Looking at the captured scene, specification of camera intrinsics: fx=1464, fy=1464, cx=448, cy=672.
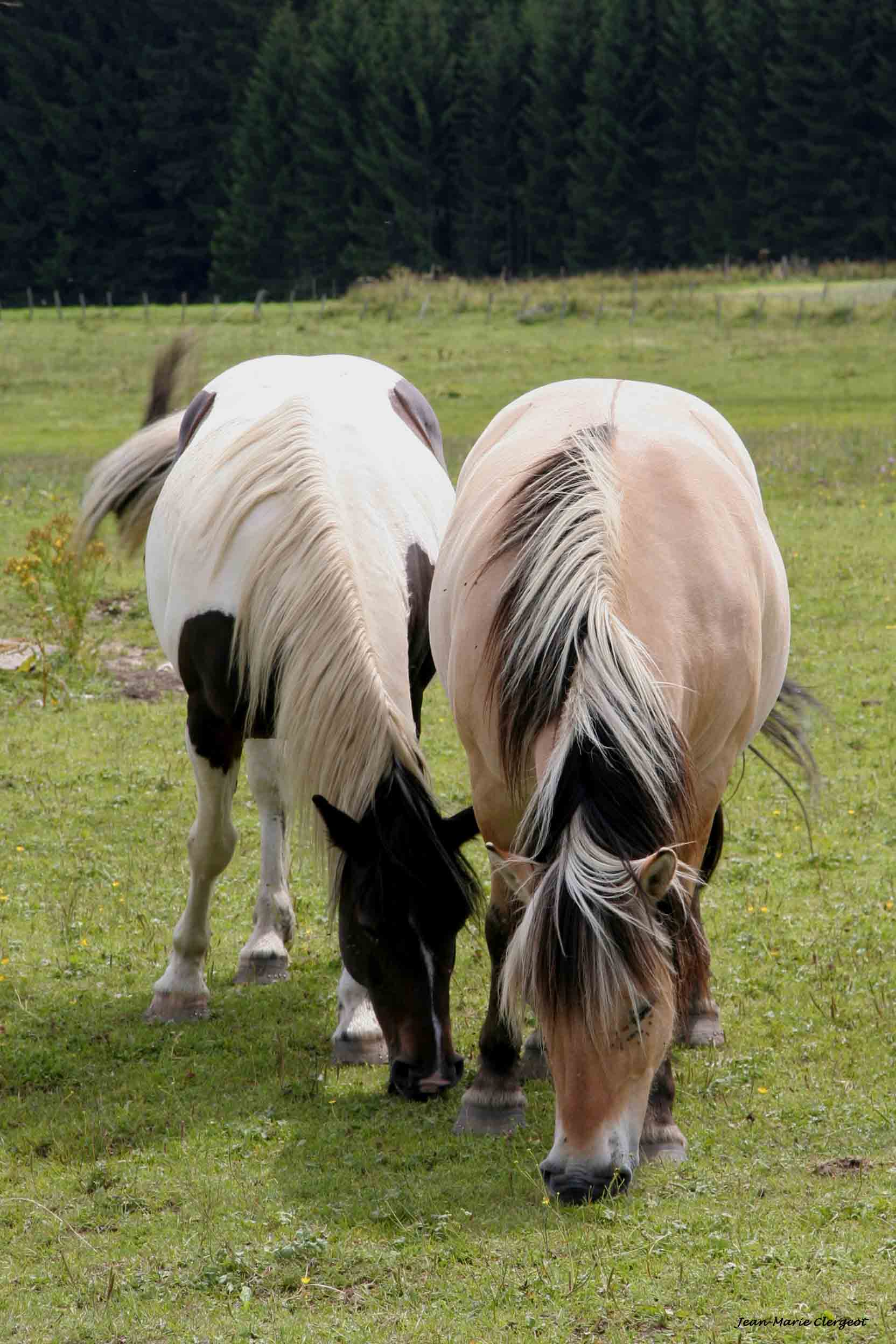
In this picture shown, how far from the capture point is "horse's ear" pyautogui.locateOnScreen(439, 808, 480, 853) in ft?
14.1

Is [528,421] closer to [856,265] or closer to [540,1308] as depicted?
[540,1308]

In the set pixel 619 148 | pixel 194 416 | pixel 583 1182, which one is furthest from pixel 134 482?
pixel 619 148

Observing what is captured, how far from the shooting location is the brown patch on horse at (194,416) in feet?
19.4

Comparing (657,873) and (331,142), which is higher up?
(657,873)

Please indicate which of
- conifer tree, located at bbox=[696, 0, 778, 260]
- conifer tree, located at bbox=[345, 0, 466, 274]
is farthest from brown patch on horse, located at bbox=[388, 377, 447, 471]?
conifer tree, located at bbox=[345, 0, 466, 274]

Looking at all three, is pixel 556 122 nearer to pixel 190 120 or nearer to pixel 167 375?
pixel 190 120

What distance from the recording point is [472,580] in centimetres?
396

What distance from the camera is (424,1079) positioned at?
14.2ft

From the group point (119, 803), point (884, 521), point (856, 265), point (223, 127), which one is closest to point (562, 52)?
point (223, 127)

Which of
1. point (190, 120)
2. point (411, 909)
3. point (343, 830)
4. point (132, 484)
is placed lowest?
point (190, 120)

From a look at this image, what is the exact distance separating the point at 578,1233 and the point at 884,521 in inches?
424

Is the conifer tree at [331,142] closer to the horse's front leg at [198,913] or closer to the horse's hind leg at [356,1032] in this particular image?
the horse's front leg at [198,913]

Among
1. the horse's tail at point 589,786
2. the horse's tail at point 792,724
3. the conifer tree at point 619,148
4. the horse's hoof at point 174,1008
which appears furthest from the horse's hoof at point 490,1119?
the conifer tree at point 619,148

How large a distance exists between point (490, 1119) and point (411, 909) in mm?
633
